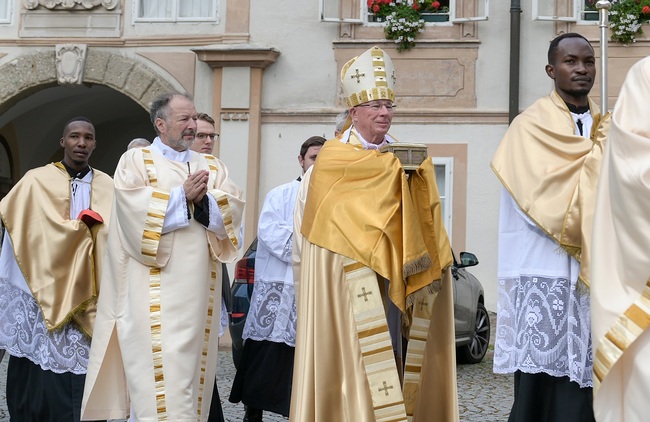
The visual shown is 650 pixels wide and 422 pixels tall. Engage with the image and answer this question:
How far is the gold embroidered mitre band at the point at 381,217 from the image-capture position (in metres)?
6.25

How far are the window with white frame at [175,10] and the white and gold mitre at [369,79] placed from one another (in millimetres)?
10894

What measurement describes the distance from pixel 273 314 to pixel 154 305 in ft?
6.02

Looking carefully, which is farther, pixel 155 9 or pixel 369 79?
pixel 155 9

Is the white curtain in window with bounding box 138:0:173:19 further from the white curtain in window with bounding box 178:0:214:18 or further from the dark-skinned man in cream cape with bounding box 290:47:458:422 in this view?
the dark-skinned man in cream cape with bounding box 290:47:458:422

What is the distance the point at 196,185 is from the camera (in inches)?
272

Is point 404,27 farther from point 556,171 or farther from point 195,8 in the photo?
point 556,171

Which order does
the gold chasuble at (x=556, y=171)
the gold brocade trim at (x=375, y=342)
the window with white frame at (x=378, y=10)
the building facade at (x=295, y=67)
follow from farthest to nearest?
the window with white frame at (x=378, y=10), the building facade at (x=295, y=67), the gold brocade trim at (x=375, y=342), the gold chasuble at (x=556, y=171)

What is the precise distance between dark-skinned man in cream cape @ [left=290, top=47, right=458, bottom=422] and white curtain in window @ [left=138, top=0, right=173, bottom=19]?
11790 mm

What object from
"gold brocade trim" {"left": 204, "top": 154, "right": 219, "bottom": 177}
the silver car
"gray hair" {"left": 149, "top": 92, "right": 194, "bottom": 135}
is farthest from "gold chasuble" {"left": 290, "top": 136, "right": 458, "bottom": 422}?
the silver car

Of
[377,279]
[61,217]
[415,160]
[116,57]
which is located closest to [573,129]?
[415,160]

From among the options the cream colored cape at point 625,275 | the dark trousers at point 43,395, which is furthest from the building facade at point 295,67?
the cream colored cape at point 625,275

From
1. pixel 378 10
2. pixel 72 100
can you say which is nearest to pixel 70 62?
pixel 72 100

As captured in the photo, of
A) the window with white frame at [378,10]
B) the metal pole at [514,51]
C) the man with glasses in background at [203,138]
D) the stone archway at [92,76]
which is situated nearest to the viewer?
the man with glasses in background at [203,138]

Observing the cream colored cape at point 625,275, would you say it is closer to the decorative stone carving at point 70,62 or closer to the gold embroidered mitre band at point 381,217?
the gold embroidered mitre band at point 381,217
